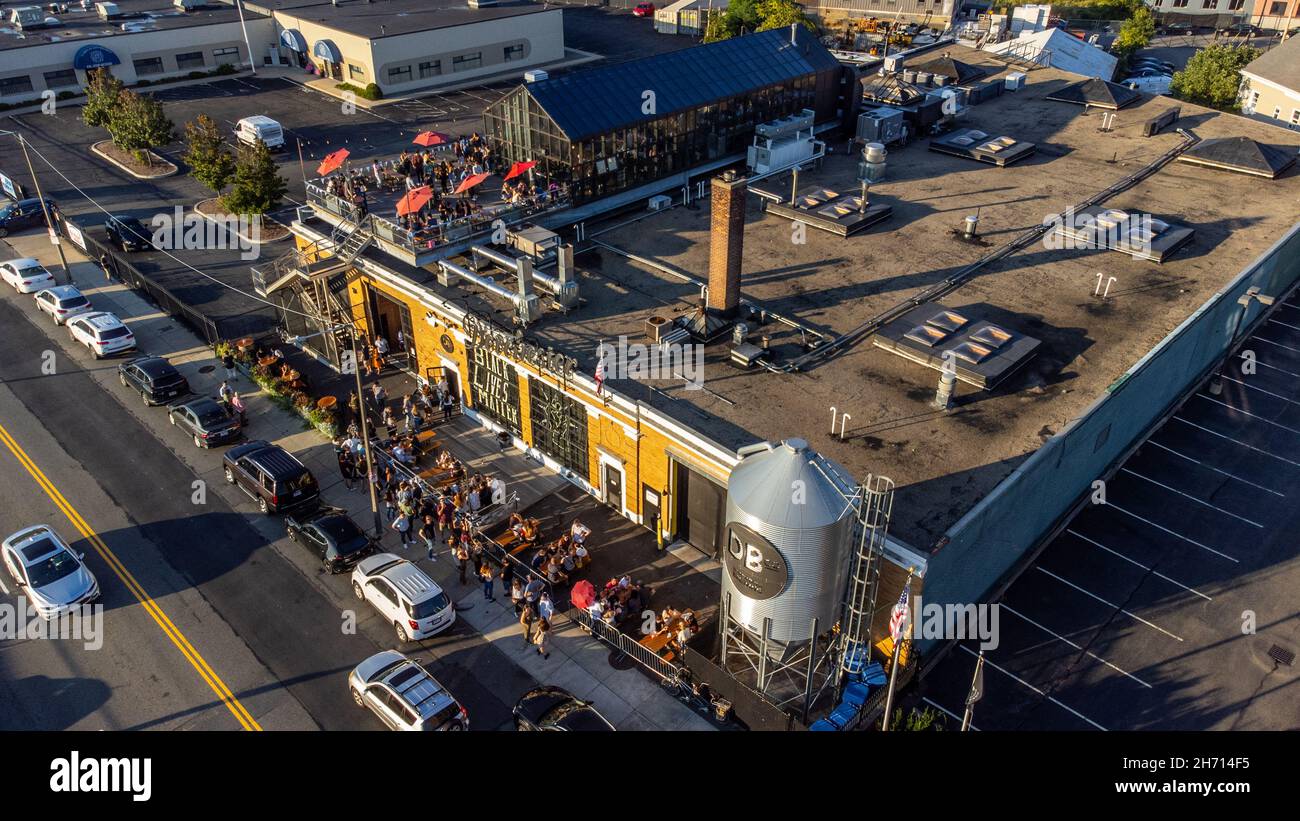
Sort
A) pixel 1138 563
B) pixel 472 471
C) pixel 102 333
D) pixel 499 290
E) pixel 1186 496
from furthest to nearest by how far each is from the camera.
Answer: pixel 102 333, pixel 499 290, pixel 472 471, pixel 1186 496, pixel 1138 563

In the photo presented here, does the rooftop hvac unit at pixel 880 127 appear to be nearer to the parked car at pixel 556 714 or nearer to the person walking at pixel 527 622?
the person walking at pixel 527 622

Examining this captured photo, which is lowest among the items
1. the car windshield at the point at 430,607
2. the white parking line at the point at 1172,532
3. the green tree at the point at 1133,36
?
the white parking line at the point at 1172,532

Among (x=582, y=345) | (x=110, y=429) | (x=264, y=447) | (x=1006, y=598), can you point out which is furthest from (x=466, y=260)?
(x=1006, y=598)

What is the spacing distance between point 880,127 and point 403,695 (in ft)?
125

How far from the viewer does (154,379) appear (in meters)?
36.0

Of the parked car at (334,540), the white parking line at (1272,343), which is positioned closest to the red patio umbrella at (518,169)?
the parked car at (334,540)

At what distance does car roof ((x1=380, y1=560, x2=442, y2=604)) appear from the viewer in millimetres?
25750

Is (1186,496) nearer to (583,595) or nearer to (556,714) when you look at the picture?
(583,595)

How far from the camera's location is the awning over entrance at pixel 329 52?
78.1 metres

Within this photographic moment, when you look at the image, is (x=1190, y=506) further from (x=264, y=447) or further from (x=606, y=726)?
(x=264, y=447)

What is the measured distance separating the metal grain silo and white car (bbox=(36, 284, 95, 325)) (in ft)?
116

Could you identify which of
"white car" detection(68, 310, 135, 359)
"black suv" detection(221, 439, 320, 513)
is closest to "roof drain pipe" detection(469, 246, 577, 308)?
"black suv" detection(221, 439, 320, 513)
